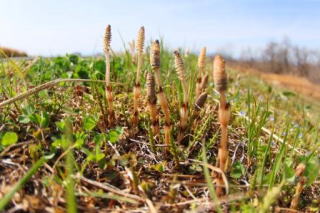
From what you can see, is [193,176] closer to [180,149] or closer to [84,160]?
[180,149]

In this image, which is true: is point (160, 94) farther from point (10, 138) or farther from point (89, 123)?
point (10, 138)

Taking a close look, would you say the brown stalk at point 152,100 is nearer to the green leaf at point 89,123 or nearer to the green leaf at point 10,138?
the green leaf at point 89,123

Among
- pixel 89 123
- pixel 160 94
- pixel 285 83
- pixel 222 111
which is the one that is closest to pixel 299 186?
pixel 222 111

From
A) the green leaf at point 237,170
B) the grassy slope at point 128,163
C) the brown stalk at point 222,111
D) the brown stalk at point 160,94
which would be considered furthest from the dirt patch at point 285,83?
the brown stalk at point 222,111

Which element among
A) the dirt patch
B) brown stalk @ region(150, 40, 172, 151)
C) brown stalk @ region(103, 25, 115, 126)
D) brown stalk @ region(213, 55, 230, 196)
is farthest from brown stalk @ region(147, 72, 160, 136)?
the dirt patch

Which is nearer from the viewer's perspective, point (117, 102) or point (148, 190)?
point (148, 190)

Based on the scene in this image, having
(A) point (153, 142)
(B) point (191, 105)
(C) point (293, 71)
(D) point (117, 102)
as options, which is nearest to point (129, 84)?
(D) point (117, 102)
